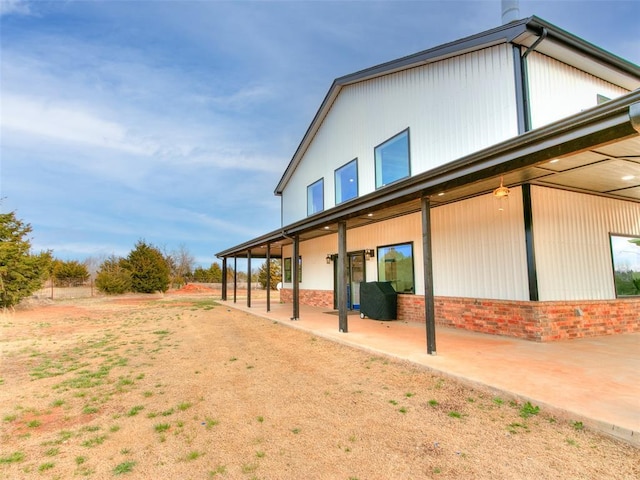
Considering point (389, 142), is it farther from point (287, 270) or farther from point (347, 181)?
point (287, 270)

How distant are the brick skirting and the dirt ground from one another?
2.90 meters

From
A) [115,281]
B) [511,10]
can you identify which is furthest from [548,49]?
[115,281]

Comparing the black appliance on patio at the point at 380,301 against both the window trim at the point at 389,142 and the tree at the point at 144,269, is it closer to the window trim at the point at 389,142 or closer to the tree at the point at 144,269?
the window trim at the point at 389,142

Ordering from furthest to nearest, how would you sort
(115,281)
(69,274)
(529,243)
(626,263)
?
(69,274), (115,281), (626,263), (529,243)

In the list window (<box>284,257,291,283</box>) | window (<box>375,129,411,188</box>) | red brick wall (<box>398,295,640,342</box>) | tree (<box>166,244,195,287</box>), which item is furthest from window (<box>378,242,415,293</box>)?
tree (<box>166,244,195,287</box>)

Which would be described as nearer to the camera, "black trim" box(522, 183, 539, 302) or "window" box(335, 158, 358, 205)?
"black trim" box(522, 183, 539, 302)

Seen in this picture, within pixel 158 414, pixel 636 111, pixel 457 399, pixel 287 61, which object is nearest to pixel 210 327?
pixel 158 414

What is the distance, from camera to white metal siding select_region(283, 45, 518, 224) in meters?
7.02

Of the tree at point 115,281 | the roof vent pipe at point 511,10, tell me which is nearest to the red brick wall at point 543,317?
the roof vent pipe at point 511,10

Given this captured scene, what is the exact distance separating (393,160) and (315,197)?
537cm

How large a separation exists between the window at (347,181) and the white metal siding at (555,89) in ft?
19.0

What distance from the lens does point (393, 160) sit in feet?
32.6

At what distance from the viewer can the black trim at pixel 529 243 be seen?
625 centimetres

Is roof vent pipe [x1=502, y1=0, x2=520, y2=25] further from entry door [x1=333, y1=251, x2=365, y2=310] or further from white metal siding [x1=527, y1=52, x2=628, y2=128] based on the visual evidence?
entry door [x1=333, y1=251, x2=365, y2=310]
